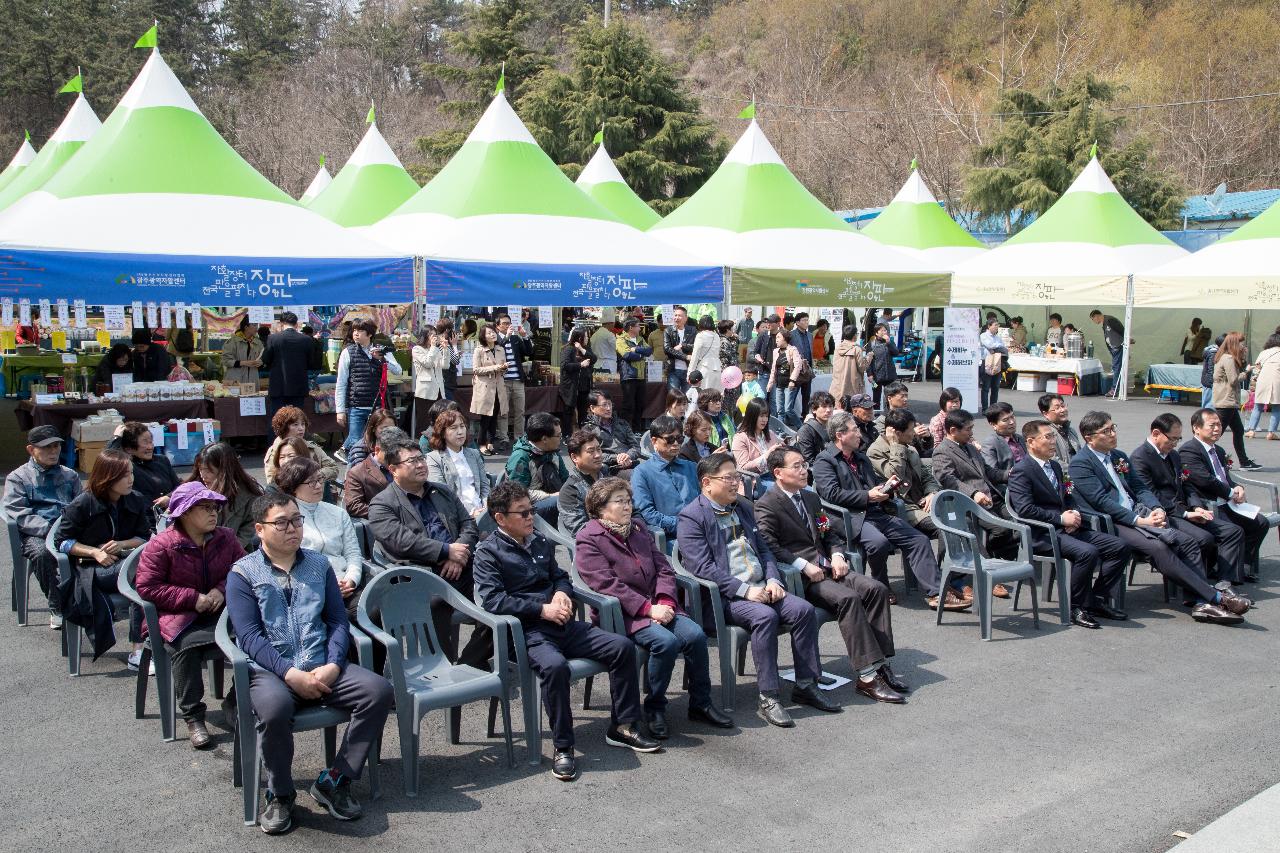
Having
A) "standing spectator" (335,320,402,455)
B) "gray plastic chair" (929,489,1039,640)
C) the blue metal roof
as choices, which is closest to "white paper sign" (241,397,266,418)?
"standing spectator" (335,320,402,455)

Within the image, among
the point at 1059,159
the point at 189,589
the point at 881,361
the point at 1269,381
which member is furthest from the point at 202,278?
the point at 1059,159

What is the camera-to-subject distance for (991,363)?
1805 centimetres

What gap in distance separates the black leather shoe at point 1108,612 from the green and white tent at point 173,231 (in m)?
7.90

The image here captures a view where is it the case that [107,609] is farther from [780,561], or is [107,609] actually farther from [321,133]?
[321,133]

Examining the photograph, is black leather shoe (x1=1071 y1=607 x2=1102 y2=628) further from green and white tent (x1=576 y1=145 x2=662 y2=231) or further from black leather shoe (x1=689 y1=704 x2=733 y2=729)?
green and white tent (x1=576 y1=145 x2=662 y2=231)

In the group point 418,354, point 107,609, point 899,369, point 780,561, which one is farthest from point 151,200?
point 899,369

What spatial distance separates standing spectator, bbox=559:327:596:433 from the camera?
1398cm

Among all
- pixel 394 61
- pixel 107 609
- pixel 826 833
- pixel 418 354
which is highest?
pixel 394 61

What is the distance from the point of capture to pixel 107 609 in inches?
225

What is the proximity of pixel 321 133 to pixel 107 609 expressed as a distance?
43.5 meters

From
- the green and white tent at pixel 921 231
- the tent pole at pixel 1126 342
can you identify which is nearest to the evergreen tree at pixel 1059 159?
the green and white tent at pixel 921 231

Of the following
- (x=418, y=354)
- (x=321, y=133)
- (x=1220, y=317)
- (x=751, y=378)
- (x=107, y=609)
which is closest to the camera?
(x=107, y=609)

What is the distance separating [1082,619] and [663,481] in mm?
2908

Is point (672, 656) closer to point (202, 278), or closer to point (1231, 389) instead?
point (202, 278)
